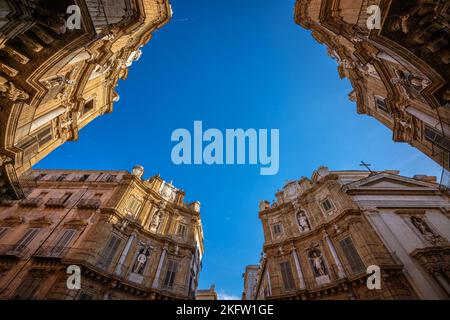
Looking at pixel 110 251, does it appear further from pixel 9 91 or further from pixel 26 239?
pixel 9 91

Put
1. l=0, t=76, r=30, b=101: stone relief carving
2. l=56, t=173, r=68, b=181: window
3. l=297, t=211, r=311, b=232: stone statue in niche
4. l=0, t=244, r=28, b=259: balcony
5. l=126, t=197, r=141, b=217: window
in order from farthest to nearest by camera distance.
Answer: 1. l=56, t=173, r=68, b=181: window
2. l=297, t=211, r=311, b=232: stone statue in niche
3. l=126, t=197, r=141, b=217: window
4. l=0, t=244, r=28, b=259: balcony
5. l=0, t=76, r=30, b=101: stone relief carving

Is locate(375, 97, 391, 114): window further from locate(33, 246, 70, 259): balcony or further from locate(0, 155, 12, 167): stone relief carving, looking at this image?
locate(33, 246, 70, 259): balcony

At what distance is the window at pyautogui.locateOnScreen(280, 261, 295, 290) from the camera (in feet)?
61.4

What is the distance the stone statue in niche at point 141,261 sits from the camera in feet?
61.9

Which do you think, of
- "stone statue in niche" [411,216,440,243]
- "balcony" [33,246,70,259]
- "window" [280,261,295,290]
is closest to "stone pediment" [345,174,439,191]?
"stone statue in niche" [411,216,440,243]

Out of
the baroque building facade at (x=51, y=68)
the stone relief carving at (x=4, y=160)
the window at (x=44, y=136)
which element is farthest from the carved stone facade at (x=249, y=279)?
the stone relief carving at (x=4, y=160)

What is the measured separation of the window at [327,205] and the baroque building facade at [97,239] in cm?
1481

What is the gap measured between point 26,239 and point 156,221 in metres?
10.9

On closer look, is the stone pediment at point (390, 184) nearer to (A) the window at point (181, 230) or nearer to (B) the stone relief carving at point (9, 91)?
(A) the window at point (181, 230)

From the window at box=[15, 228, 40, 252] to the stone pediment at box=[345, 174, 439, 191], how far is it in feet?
96.9

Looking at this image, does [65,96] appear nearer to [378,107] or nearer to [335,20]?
[335,20]

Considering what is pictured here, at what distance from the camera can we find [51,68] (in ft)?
33.9
